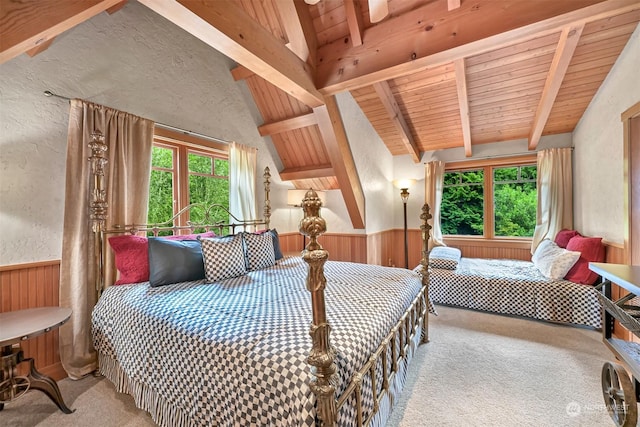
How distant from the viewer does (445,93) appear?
354 centimetres

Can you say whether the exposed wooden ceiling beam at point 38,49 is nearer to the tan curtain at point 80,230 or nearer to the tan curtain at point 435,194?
the tan curtain at point 80,230

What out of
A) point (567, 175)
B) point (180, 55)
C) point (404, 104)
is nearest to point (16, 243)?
point (180, 55)

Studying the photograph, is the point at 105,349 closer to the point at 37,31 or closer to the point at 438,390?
the point at 37,31

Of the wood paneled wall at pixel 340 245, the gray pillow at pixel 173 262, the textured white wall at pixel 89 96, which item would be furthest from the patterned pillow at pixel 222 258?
the wood paneled wall at pixel 340 245

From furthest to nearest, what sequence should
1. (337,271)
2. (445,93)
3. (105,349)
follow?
(445,93) → (337,271) → (105,349)

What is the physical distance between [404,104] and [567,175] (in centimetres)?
255

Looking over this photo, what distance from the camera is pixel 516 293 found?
3.09 metres

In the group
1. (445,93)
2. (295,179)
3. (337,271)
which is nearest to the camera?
(337,271)

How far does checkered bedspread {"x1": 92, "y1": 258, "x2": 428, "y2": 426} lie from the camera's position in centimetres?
106

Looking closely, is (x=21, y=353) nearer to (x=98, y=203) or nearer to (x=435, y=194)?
(x=98, y=203)

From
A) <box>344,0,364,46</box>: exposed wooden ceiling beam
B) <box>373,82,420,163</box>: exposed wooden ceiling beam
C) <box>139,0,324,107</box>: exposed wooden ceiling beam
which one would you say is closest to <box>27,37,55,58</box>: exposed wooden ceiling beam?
<box>139,0,324,107</box>: exposed wooden ceiling beam

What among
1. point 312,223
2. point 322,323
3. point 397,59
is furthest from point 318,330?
point 397,59

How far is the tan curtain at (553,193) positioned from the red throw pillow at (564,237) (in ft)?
0.73

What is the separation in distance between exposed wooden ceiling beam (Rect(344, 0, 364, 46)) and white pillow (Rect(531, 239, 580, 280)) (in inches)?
127
